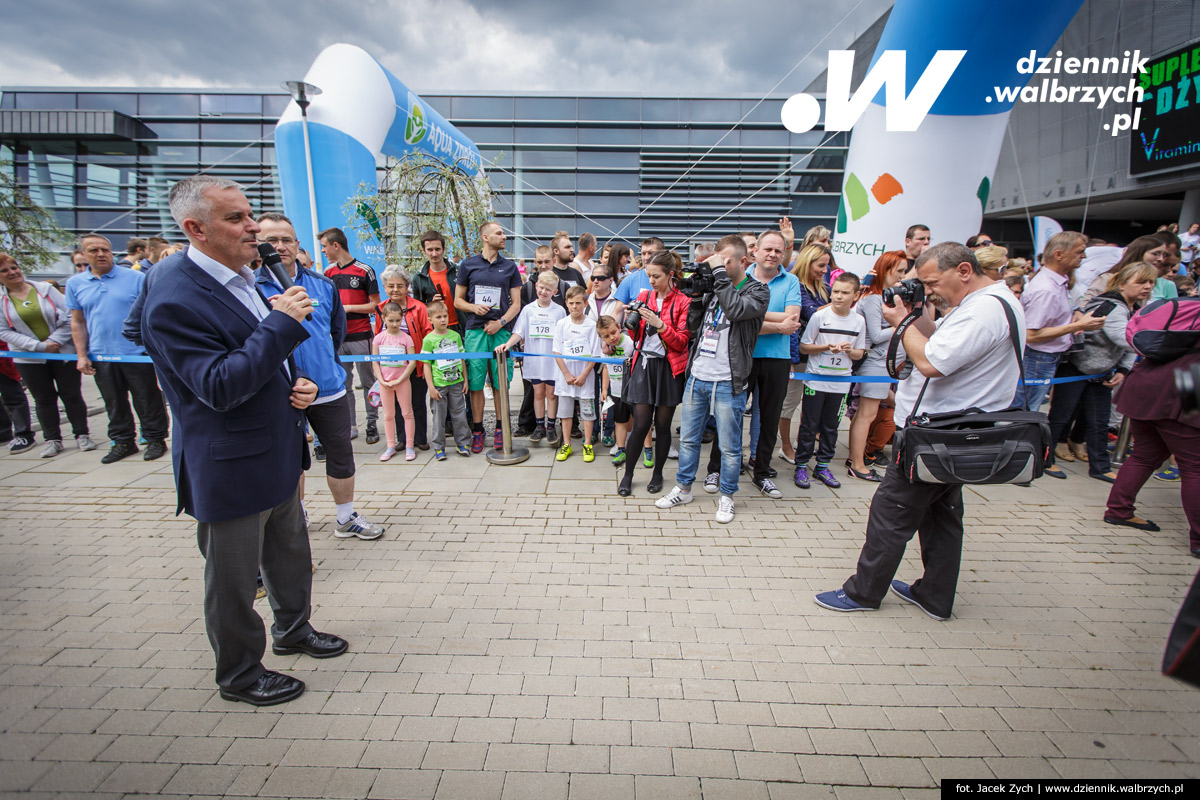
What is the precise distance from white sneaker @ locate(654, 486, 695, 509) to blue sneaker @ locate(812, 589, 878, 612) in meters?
1.52

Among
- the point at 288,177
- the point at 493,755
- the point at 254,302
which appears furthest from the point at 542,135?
the point at 493,755

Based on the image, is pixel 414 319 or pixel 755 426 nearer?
pixel 755 426

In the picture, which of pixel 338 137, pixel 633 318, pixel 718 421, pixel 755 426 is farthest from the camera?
pixel 338 137

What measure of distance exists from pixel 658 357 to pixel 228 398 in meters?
3.14

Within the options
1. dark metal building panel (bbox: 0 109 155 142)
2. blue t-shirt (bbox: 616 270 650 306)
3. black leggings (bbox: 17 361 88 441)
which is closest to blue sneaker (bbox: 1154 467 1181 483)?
blue t-shirt (bbox: 616 270 650 306)

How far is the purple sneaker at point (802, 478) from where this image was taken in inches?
191

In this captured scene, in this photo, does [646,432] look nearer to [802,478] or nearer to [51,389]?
[802,478]

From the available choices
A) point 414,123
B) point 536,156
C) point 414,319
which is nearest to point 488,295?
point 414,319

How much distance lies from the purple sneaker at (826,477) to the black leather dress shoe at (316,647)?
408 cm

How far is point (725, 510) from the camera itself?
4145 mm

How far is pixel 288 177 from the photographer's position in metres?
8.11

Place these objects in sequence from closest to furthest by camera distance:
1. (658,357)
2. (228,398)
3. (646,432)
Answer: (228,398) < (658,357) < (646,432)

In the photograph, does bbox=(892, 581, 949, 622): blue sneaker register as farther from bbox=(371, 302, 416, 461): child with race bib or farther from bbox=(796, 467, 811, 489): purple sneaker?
bbox=(371, 302, 416, 461): child with race bib

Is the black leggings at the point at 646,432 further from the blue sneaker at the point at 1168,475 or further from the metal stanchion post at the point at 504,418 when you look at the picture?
the blue sneaker at the point at 1168,475
